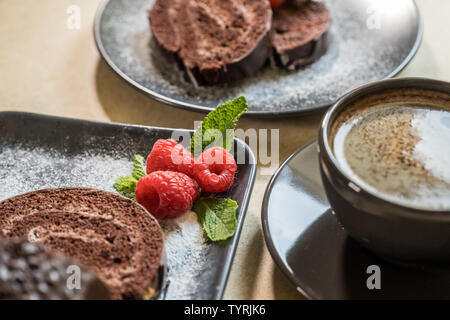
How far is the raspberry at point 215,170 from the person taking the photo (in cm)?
123

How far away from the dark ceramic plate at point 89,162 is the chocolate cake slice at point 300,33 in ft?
1.73

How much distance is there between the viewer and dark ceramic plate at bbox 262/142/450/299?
3.30 feet

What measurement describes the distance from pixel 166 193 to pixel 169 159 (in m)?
0.11

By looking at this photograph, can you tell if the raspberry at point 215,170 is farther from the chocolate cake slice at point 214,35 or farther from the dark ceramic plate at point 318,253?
the chocolate cake slice at point 214,35

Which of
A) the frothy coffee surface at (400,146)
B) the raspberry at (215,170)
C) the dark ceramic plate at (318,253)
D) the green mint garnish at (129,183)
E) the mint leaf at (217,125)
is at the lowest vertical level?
the green mint garnish at (129,183)

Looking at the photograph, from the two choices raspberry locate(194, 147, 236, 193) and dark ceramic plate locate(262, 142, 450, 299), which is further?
raspberry locate(194, 147, 236, 193)

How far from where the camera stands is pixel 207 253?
1123 mm

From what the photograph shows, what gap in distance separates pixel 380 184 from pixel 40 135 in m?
0.89

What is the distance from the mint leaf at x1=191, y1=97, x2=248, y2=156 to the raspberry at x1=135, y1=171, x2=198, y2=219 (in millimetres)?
118

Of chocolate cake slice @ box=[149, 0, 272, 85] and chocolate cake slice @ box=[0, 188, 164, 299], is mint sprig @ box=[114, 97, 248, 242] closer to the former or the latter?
chocolate cake slice @ box=[0, 188, 164, 299]

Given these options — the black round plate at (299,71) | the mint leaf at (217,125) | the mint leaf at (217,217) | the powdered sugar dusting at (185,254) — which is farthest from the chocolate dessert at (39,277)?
the black round plate at (299,71)

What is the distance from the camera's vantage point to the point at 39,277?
0.96 m

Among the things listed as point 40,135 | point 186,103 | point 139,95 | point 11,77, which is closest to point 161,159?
point 186,103

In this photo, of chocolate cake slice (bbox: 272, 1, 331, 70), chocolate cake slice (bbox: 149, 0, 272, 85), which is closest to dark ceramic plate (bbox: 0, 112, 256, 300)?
chocolate cake slice (bbox: 149, 0, 272, 85)
